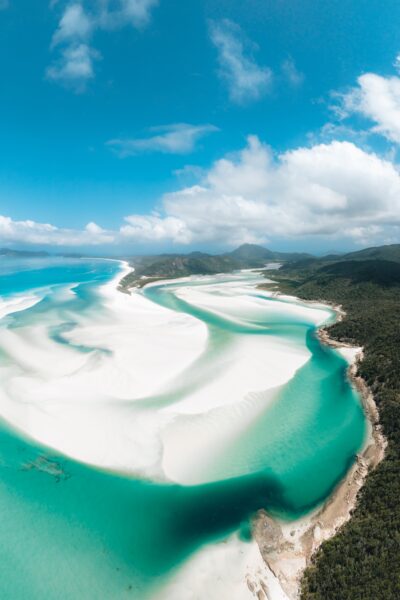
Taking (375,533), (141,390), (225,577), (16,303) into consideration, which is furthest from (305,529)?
(16,303)

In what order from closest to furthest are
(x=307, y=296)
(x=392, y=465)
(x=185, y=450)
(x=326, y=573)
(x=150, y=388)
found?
(x=326, y=573), (x=392, y=465), (x=185, y=450), (x=150, y=388), (x=307, y=296)

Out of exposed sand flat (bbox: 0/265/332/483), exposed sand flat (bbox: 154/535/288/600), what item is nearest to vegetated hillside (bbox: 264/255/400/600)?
exposed sand flat (bbox: 154/535/288/600)

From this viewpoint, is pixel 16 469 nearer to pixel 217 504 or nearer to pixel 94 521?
pixel 94 521

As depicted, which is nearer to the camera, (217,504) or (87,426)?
(217,504)

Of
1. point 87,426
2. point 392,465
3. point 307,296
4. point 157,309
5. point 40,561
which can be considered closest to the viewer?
point 40,561

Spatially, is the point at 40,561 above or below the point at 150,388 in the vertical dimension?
below

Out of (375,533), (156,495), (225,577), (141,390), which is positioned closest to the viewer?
(225,577)

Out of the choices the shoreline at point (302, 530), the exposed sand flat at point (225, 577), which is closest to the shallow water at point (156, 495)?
the exposed sand flat at point (225, 577)

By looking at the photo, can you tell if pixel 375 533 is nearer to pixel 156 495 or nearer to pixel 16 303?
pixel 156 495

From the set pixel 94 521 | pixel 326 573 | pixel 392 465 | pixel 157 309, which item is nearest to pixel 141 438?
pixel 94 521
